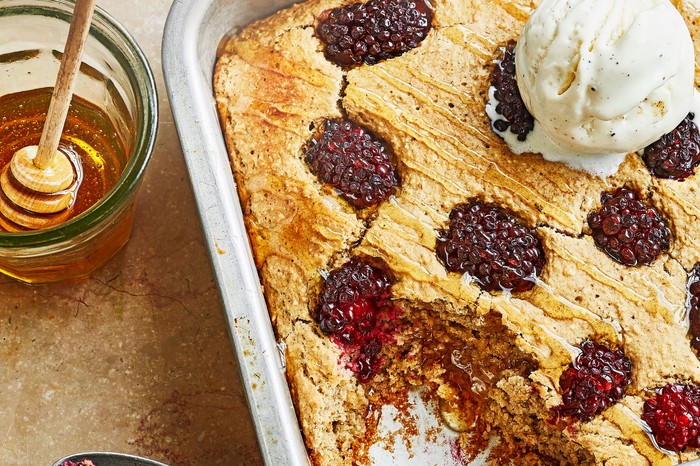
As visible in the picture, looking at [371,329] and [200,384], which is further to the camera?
[200,384]

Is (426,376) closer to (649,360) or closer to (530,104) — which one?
(649,360)

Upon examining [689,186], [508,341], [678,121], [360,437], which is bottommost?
[360,437]

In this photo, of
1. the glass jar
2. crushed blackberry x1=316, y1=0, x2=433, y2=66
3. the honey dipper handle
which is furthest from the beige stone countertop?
crushed blackberry x1=316, y1=0, x2=433, y2=66

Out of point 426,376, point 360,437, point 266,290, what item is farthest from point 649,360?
point 266,290

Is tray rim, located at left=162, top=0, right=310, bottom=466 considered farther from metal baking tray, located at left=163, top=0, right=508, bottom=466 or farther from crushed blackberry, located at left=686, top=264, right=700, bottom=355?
crushed blackberry, located at left=686, top=264, right=700, bottom=355

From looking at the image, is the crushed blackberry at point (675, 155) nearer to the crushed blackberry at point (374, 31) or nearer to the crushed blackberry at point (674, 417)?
the crushed blackberry at point (674, 417)

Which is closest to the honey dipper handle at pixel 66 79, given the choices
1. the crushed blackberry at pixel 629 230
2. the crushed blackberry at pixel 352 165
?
the crushed blackberry at pixel 352 165
